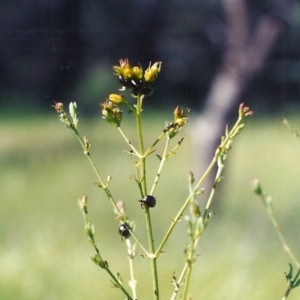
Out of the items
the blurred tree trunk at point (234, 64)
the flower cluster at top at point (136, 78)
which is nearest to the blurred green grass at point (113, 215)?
the blurred tree trunk at point (234, 64)

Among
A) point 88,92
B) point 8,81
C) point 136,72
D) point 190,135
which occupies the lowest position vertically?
point 136,72

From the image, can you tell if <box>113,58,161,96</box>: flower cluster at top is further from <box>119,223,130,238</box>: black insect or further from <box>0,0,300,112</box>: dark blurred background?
<box>0,0,300,112</box>: dark blurred background

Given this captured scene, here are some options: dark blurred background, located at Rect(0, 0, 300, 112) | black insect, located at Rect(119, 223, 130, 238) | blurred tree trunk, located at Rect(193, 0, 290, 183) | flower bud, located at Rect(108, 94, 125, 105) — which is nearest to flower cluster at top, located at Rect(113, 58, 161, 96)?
flower bud, located at Rect(108, 94, 125, 105)

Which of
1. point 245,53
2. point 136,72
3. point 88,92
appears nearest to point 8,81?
point 88,92

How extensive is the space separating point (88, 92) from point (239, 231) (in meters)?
0.70

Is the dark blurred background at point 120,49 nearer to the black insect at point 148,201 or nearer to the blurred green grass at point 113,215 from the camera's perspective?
the blurred green grass at point 113,215

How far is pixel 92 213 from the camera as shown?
165 centimetres

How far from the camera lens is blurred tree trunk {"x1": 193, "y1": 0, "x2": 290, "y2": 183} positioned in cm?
161

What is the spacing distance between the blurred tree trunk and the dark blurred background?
2 centimetres

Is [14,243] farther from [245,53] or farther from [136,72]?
[136,72]

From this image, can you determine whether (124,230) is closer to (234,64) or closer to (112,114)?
(112,114)

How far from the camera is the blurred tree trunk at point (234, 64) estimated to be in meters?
1.61

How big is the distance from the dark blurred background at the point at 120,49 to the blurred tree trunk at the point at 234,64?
2cm

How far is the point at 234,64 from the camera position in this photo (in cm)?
166
